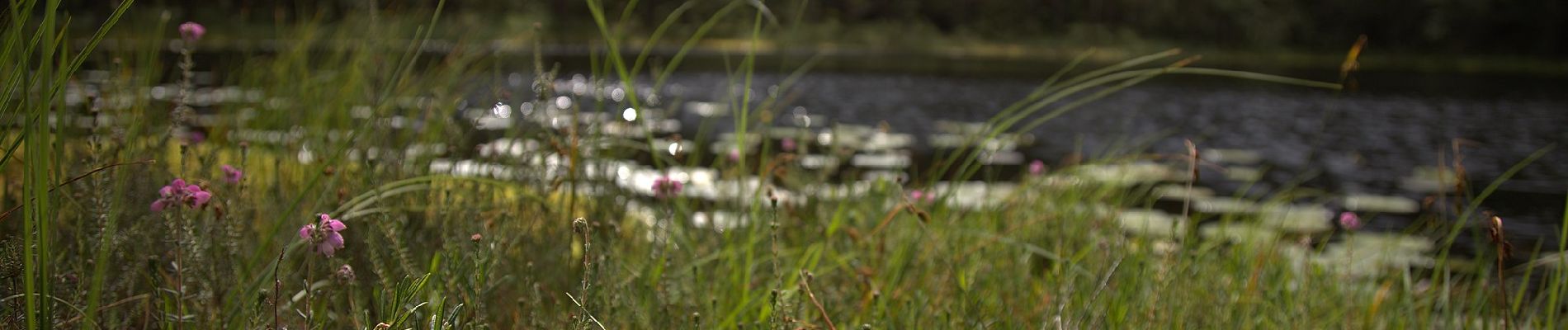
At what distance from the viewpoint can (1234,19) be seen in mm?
45062

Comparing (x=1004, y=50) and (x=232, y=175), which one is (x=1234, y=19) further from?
(x=232, y=175)

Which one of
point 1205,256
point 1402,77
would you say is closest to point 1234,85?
point 1402,77

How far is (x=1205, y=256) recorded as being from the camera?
3.19 m

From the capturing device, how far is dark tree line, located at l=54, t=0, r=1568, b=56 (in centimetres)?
4184

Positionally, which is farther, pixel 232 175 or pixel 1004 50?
pixel 1004 50

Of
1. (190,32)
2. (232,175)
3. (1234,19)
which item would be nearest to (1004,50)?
(1234,19)

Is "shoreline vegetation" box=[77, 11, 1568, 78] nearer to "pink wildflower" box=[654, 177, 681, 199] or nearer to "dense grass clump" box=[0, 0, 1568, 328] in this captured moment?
"dense grass clump" box=[0, 0, 1568, 328]

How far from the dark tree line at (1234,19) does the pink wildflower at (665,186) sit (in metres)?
37.4

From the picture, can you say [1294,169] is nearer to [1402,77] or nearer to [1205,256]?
[1205,256]

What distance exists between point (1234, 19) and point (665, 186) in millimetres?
47145

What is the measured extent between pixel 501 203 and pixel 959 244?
1073mm

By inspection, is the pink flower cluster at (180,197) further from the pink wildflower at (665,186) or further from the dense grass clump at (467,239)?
the pink wildflower at (665,186)

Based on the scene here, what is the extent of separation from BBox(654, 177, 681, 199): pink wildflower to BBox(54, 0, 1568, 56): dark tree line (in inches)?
1473

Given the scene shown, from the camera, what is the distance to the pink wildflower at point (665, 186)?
2.16 m
